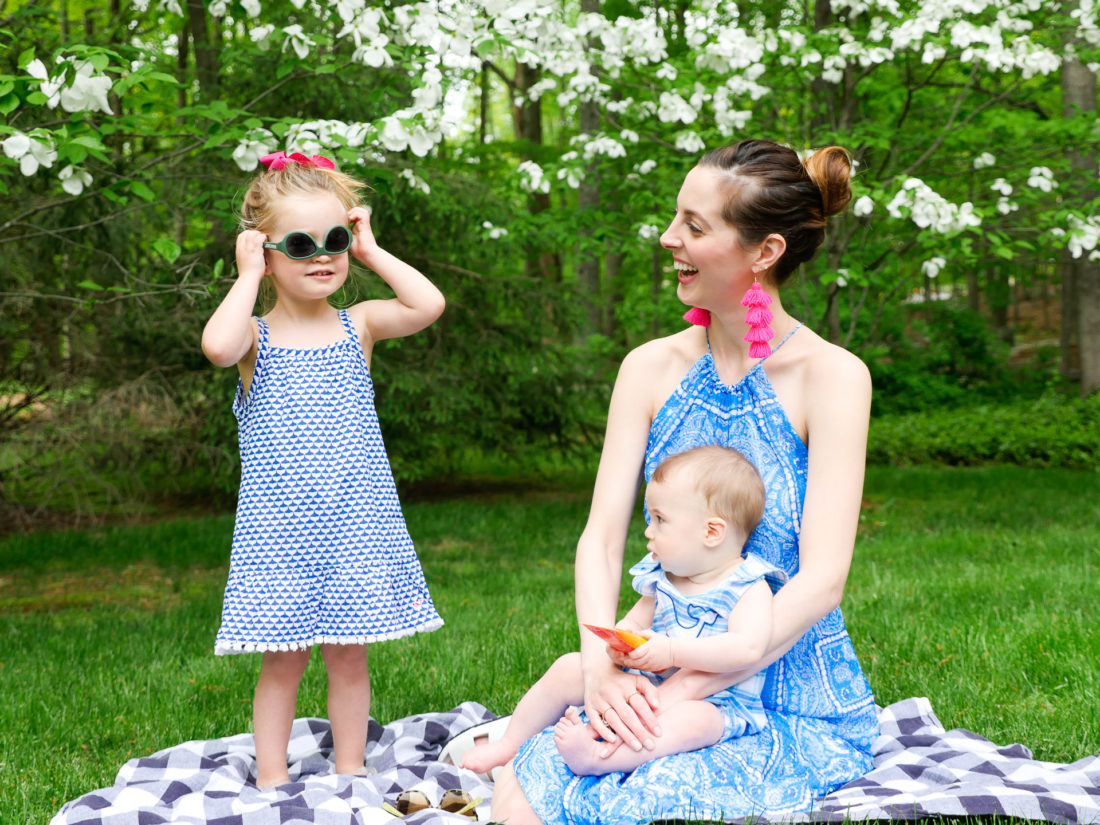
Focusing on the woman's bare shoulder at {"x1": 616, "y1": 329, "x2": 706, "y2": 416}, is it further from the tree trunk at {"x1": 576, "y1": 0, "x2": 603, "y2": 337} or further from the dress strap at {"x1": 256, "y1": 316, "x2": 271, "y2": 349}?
the tree trunk at {"x1": 576, "y1": 0, "x2": 603, "y2": 337}

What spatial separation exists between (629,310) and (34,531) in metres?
7.50

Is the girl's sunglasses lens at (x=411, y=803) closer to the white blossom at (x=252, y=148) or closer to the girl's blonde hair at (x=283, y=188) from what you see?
the girl's blonde hair at (x=283, y=188)

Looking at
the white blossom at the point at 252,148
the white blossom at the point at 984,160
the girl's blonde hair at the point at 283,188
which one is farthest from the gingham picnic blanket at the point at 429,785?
the white blossom at the point at 984,160

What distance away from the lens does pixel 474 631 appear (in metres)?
4.76

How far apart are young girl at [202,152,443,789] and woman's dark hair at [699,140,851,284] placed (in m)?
0.97

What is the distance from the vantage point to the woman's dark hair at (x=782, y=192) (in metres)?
2.46

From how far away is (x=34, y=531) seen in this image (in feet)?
27.5

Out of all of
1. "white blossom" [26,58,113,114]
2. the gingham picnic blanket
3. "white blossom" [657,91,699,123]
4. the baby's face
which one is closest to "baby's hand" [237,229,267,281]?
"white blossom" [26,58,113,114]

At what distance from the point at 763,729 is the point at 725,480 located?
601mm

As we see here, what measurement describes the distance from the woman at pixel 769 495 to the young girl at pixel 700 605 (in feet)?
0.12

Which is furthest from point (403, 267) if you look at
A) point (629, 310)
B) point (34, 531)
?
point (629, 310)

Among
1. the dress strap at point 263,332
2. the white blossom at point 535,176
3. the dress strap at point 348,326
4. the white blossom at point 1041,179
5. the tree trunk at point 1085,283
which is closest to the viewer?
the dress strap at point 263,332

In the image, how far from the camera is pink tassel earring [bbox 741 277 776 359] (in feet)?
7.89

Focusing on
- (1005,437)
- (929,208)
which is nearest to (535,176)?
(929,208)
